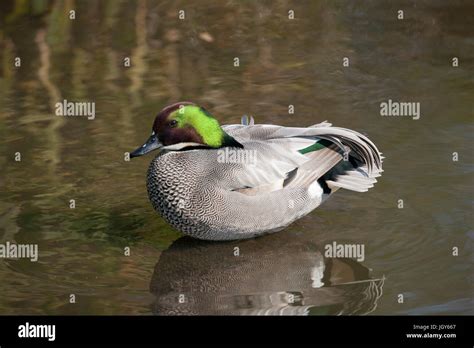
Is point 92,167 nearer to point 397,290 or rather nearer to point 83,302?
point 83,302

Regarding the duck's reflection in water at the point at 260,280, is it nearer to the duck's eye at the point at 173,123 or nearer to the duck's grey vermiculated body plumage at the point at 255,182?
the duck's grey vermiculated body plumage at the point at 255,182

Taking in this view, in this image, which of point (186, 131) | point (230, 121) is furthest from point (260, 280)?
point (230, 121)

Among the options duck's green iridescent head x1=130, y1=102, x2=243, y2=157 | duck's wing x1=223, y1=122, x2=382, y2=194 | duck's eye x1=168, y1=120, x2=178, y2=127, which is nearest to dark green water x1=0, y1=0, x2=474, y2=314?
duck's wing x1=223, y1=122, x2=382, y2=194

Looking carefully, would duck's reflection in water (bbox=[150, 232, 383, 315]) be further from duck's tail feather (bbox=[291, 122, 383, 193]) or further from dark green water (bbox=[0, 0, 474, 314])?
duck's tail feather (bbox=[291, 122, 383, 193])

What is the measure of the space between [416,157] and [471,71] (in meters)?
1.86

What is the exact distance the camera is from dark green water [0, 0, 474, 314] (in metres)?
6.49

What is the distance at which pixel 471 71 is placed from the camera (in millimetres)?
9648

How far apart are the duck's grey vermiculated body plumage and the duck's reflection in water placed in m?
0.16

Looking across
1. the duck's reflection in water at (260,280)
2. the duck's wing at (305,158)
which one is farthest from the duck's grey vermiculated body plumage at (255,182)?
the duck's reflection in water at (260,280)

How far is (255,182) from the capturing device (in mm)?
6844

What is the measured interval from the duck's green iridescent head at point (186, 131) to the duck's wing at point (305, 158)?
227 mm

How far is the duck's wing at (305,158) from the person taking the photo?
689cm
